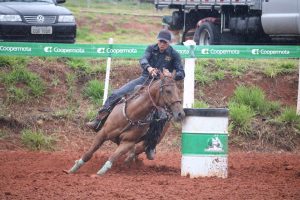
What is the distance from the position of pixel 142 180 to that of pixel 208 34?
38.7 feet

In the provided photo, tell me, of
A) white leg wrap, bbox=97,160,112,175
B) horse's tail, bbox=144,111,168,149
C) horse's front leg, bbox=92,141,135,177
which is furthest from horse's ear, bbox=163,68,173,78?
white leg wrap, bbox=97,160,112,175

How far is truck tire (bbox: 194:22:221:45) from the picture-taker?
22453mm

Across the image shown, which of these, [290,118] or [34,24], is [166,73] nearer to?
[290,118]

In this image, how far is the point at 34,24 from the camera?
18.8 m

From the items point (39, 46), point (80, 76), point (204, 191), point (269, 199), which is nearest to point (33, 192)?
point (204, 191)

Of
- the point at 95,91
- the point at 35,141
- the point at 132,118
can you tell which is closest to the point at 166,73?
the point at 132,118

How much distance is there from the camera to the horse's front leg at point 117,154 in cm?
1218

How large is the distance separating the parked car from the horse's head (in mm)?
7407

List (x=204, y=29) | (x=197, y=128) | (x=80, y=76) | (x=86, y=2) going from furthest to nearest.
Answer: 1. (x=86, y=2)
2. (x=204, y=29)
3. (x=80, y=76)
4. (x=197, y=128)

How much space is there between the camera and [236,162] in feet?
47.4

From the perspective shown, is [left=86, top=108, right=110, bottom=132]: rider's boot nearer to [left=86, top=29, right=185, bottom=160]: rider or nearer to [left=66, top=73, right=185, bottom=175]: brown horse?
[left=86, top=29, right=185, bottom=160]: rider

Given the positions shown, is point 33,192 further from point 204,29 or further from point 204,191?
point 204,29

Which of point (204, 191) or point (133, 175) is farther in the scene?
point (133, 175)

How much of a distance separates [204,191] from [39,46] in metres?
7.10
